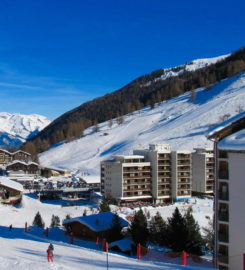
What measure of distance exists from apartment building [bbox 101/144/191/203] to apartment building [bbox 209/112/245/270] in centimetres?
4116

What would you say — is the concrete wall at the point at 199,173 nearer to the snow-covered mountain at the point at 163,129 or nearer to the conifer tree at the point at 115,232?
the snow-covered mountain at the point at 163,129

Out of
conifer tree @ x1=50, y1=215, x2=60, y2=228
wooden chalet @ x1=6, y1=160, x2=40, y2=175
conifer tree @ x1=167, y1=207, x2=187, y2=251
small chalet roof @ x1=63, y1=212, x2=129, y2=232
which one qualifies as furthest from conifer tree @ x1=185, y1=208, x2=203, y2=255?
wooden chalet @ x1=6, y1=160, x2=40, y2=175

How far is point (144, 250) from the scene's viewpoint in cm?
2178

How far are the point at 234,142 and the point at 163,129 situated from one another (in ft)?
311

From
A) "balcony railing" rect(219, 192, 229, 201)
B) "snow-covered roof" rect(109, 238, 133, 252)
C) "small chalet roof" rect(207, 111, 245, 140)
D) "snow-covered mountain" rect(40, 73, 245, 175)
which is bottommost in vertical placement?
"snow-covered roof" rect(109, 238, 133, 252)

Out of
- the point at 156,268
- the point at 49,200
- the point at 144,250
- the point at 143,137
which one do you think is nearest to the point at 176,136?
the point at 143,137

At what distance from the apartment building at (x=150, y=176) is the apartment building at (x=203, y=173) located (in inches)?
116

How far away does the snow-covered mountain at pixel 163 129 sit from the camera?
333 feet

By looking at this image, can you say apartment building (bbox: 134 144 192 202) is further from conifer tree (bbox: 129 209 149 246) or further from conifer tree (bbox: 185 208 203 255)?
conifer tree (bbox: 185 208 203 255)

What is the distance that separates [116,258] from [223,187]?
6.08 meters

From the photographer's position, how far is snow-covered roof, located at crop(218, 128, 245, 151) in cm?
1704

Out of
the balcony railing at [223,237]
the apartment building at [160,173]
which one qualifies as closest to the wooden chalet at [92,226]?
the balcony railing at [223,237]

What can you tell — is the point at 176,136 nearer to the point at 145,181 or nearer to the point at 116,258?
the point at 145,181

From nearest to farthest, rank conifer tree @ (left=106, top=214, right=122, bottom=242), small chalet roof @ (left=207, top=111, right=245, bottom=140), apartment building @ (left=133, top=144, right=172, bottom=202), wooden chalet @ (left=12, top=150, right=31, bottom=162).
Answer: small chalet roof @ (left=207, top=111, right=245, bottom=140), conifer tree @ (left=106, top=214, right=122, bottom=242), apartment building @ (left=133, top=144, right=172, bottom=202), wooden chalet @ (left=12, top=150, right=31, bottom=162)
